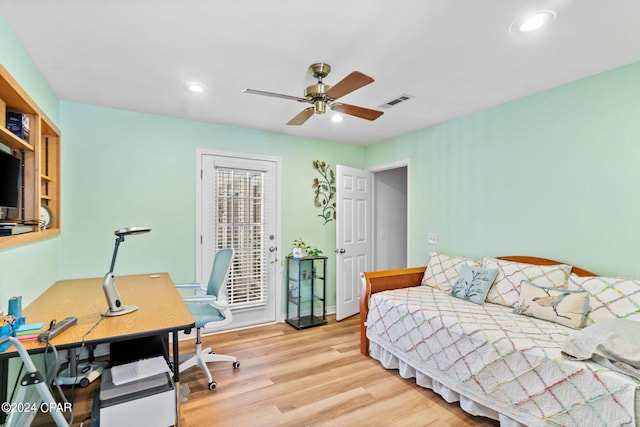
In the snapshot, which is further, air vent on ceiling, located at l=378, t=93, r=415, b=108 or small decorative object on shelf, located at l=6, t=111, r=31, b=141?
air vent on ceiling, located at l=378, t=93, r=415, b=108

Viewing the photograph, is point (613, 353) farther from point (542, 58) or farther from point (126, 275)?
point (126, 275)

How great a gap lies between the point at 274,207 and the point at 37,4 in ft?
8.84

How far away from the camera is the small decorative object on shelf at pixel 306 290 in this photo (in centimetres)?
392

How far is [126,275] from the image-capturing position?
3.11m

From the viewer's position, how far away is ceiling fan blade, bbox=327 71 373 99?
173cm

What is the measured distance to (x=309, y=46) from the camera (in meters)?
1.96

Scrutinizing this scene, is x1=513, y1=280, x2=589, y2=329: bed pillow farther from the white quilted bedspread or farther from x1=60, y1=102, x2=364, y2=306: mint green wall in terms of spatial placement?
x1=60, y1=102, x2=364, y2=306: mint green wall

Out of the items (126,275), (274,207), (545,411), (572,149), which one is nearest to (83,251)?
(126,275)

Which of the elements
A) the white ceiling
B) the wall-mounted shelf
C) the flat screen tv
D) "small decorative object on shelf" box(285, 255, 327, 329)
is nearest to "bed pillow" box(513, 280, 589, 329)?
the white ceiling

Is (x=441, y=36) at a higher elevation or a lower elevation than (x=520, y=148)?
higher

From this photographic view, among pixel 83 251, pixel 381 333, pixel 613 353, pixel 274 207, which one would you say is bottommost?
pixel 381 333

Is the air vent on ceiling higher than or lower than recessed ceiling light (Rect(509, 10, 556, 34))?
lower

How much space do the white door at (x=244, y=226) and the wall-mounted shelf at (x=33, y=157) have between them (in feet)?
4.08

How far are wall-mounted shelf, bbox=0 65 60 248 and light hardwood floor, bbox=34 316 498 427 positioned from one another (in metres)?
1.30
